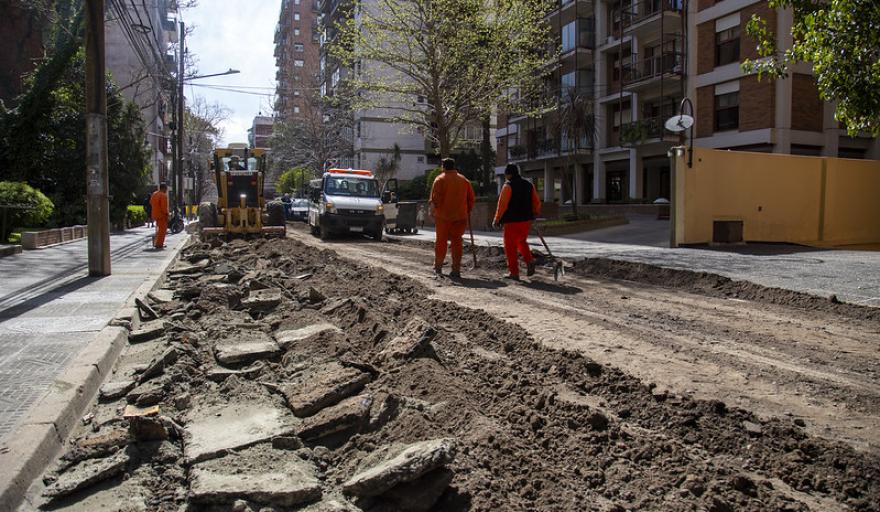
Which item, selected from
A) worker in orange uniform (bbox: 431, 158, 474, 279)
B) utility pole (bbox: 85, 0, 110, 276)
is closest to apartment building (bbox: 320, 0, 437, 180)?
worker in orange uniform (bbox: 431, 158, 474, 279)

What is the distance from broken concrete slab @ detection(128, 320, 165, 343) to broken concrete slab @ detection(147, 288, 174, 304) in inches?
70.8

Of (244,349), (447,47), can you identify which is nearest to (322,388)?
(244,349)

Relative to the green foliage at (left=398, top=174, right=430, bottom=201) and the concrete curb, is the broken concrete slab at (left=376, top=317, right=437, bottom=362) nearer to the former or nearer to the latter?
the concrete curb

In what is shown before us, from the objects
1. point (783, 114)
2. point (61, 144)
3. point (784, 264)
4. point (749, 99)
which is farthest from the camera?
point (749, 99)

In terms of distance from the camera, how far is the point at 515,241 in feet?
33.8

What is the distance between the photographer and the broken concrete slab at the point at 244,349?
5250 millimetres

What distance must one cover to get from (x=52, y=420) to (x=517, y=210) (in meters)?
7.62

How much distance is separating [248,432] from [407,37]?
20057 millimetres

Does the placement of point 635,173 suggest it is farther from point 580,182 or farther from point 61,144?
point 61,144

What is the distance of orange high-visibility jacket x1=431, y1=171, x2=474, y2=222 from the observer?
10.3 m

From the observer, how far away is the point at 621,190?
34750mm

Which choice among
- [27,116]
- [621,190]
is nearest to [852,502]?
[27,116]

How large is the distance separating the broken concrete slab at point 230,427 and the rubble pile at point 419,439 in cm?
2

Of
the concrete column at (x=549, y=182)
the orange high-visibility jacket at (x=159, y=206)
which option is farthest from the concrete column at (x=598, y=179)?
the orange high-visibility jacket at (x=159, y=206)
